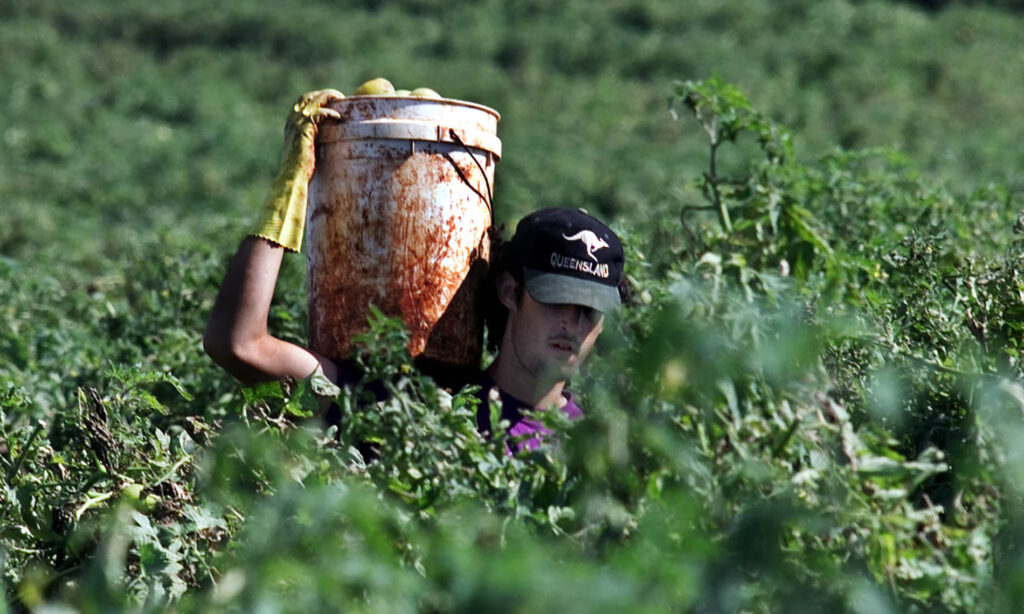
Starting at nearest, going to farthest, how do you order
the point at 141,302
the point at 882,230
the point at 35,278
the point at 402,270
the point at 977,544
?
the point at 977,544 < the point at 402,270 < the point at 882,230 < the point at 141,302 < the point at 35,278

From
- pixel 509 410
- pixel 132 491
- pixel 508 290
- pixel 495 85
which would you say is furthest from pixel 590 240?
pixel 495 85

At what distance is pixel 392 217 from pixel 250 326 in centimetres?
39

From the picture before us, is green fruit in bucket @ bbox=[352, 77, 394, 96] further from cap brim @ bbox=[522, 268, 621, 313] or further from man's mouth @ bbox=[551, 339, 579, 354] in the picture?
man's mouth @ bbox=[551, 339, 579, 354]

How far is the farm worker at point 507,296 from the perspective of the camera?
113 inches

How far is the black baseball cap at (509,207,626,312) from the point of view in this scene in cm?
304

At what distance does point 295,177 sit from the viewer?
2.96m

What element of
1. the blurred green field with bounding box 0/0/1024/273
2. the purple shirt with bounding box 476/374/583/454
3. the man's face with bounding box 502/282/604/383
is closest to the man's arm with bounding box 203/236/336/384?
the purple shirt with bounding box 476/374/583/454

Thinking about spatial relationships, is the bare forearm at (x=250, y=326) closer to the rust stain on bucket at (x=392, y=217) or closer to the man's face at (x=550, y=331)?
the rust stain on bucket at (x=392, y=217)

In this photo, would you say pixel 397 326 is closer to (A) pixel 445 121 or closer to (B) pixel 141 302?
(A) pixel 445 121

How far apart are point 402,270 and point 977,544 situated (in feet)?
5.01

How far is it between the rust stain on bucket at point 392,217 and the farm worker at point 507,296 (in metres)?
0.08

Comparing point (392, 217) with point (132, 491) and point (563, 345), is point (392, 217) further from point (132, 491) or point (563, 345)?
point (132, 491)

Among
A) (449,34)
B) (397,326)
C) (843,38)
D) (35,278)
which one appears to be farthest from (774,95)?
(397,326)

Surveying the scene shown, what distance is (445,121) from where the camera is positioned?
302cm
